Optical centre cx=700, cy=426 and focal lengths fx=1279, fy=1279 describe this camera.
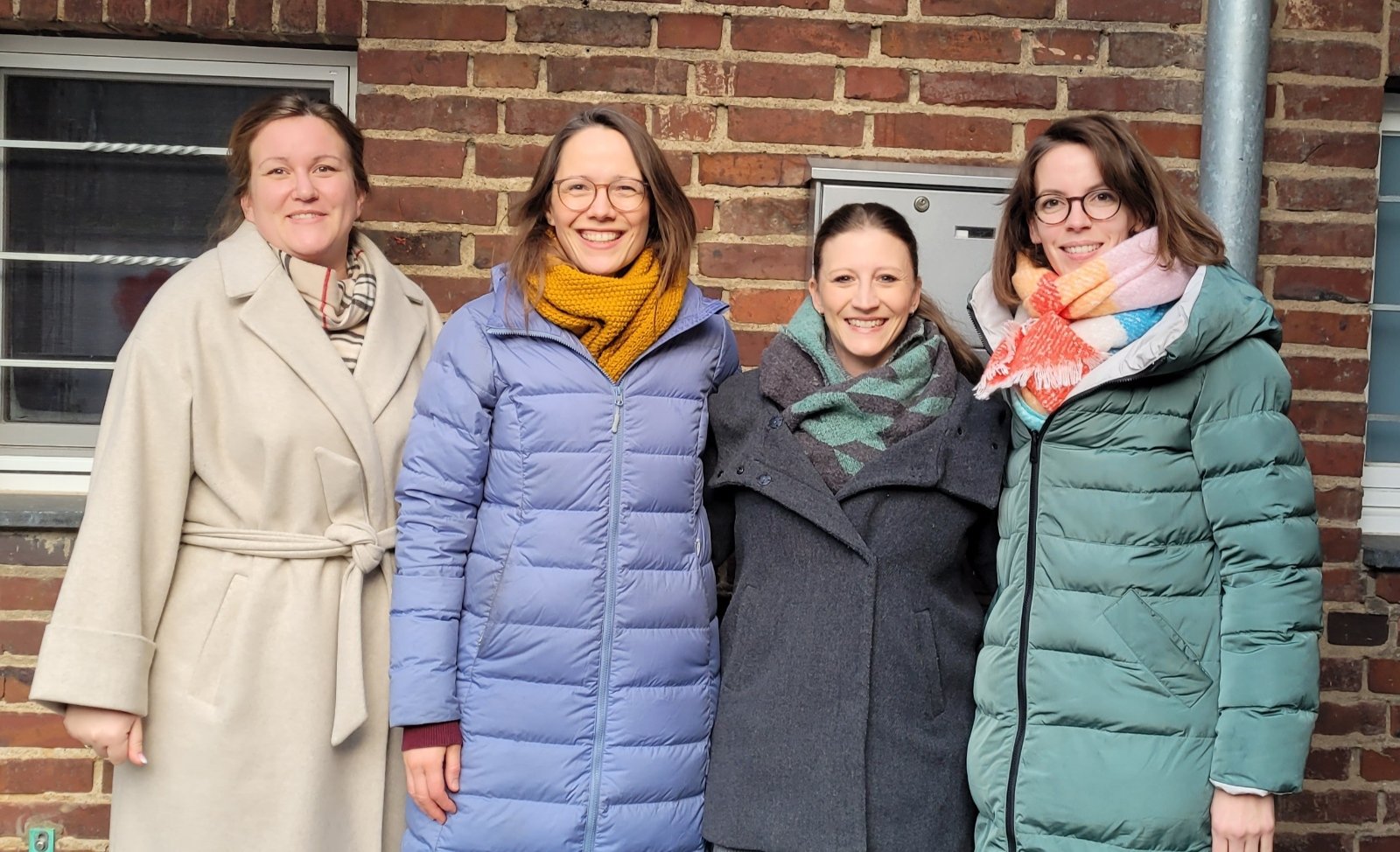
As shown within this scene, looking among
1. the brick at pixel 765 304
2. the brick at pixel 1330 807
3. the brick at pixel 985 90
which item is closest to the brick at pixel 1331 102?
the brick at pixel 985 90

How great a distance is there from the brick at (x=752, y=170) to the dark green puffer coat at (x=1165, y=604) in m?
1.14

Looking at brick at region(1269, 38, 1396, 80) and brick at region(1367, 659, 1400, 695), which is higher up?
brick at region(1269, 38, 1396, 80)

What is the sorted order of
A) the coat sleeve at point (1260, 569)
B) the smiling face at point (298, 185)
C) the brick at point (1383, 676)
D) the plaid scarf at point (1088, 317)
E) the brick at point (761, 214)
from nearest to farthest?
1. the coat sleeve at point (1260, 569)
2. the plaid scarf at point (1088, 317)
3. the smiling face at point (298, 185)
4. the brick at point (761, 214)
5. the brick at point (1383, 676)

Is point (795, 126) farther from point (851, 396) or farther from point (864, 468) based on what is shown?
point (864, 468)

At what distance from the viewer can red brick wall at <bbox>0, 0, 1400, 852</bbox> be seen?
3084 millimetres

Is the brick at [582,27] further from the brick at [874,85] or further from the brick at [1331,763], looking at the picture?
the brick at [1331,763]

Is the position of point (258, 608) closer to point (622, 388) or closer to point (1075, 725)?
point (622, 388)

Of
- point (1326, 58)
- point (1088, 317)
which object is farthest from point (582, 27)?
point (1326, 58)

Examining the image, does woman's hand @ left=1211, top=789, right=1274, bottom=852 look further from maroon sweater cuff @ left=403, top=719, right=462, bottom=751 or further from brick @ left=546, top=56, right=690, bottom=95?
brick @ left=546, top=56, right=690, bottom=95

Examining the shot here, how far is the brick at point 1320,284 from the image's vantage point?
10.4ft

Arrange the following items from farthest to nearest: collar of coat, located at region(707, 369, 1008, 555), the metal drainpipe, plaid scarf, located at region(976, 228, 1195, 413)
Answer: the metal drainpipe
collar of coat, located at region(707, 369, 1008, 555)
plaid scarf, located at region(976, 228, 1195, 413)

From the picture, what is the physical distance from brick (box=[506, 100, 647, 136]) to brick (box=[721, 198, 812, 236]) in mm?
324

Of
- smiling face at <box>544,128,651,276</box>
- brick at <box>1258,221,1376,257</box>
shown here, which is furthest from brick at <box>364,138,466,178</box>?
brick at <box>1258,221,1376,257</box>

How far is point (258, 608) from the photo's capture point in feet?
7.87
